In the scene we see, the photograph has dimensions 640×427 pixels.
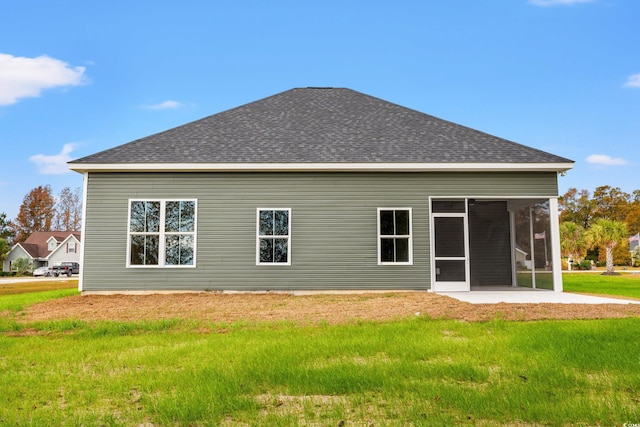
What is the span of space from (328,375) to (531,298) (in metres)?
8.02

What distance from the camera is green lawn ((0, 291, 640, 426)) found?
3.24m

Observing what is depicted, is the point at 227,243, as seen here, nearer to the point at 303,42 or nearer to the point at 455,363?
the point at 455,363

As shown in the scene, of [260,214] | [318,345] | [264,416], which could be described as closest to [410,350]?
[318,345]

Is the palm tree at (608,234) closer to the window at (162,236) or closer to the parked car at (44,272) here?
the window at (162,236)

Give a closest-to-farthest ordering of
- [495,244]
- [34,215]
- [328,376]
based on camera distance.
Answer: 1. [328,376]
2. [495,244]
3. [34,215]

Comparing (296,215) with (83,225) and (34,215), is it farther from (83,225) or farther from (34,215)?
(34,215)

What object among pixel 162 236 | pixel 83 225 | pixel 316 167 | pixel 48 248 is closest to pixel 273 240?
pixel 316 167

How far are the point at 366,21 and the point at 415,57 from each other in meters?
2.72

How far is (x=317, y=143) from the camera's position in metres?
13.3

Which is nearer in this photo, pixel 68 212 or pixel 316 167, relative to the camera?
pixel 316 167

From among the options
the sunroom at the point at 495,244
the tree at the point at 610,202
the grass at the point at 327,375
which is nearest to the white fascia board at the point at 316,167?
the sunroom at the point at 495,244

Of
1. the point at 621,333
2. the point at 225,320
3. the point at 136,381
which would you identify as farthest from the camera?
the point at 225,320

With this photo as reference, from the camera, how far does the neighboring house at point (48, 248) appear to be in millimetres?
47406

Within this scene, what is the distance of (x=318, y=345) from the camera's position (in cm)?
555
